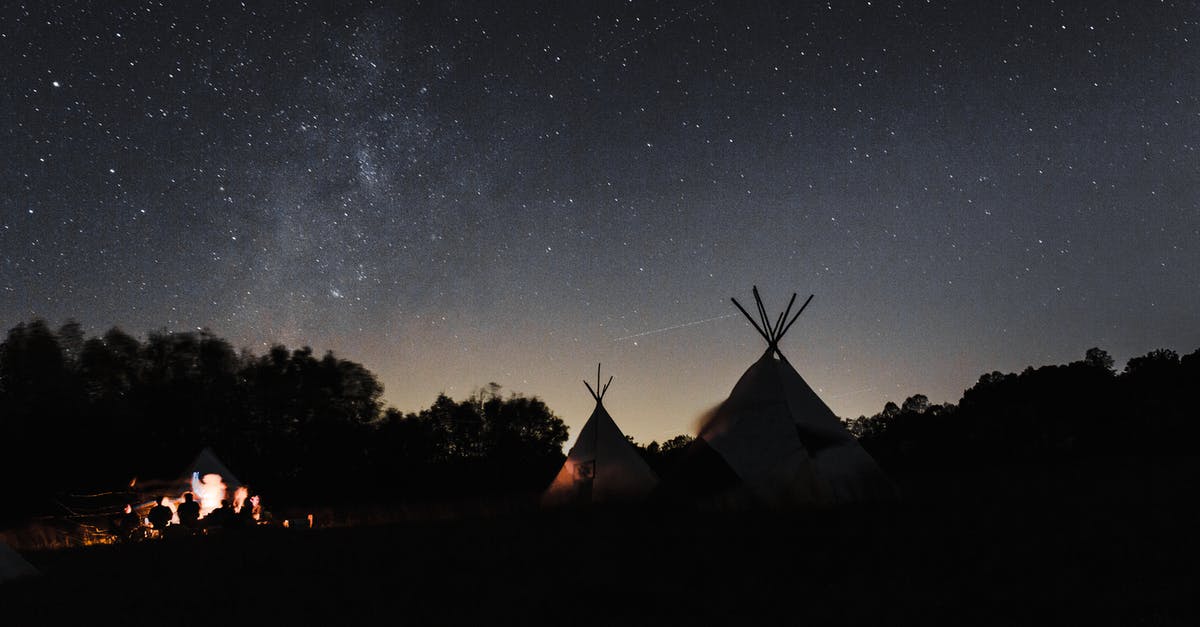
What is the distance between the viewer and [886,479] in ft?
33.0

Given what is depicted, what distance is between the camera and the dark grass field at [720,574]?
4.12 metres

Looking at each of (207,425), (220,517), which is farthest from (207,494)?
(207,425)

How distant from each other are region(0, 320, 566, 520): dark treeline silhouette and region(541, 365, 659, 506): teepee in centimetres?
912

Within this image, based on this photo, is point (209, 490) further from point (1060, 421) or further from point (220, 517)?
point (1060, 421)

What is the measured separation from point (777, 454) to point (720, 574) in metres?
4.93

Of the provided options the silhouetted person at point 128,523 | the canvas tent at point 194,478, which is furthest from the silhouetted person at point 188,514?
the canvas tent at point 194,478

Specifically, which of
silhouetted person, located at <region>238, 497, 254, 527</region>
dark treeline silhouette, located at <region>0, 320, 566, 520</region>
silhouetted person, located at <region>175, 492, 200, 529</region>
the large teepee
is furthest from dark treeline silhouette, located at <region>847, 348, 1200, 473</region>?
silhouetted person, located at <region>175, 492, 200, 529</region>

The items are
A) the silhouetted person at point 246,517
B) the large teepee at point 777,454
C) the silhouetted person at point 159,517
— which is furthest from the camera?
the silhouetted person at point 246,517

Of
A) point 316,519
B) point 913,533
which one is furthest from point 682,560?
point 316,519

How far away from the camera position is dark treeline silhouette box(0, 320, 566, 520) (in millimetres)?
22703

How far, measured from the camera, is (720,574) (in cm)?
518

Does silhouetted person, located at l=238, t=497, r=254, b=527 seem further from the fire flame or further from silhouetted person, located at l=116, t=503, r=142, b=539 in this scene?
the fire flame

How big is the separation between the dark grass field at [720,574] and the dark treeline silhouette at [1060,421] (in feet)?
30.2

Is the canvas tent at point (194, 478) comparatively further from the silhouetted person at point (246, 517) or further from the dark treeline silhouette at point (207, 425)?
the dark treeline silhouette at point (207, 425)
